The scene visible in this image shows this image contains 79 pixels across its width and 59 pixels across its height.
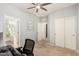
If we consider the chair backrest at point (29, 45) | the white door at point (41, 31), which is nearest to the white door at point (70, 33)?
the white door at point (41, 31)

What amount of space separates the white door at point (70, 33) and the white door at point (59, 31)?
0.21ft

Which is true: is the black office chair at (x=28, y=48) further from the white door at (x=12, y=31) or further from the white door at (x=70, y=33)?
the white door at (x=70, y=33)

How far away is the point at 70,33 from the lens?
69.1 inches

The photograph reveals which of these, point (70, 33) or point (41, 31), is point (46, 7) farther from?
point (70, 33)

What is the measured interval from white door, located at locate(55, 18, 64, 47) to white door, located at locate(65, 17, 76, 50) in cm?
6

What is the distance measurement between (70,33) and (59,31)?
0.59 ft

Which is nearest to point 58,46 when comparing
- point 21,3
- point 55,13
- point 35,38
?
point 35,38

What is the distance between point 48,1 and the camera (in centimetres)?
174

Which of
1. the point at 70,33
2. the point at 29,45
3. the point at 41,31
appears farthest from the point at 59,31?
the point at 29,45

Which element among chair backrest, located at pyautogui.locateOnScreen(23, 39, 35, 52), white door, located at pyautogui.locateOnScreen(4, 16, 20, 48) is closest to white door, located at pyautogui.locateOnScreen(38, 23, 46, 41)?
chair backrest, located at pyautogui.locateOnScreen(23, 39, 35, 52)

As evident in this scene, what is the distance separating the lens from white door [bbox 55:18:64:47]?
1.78 meters

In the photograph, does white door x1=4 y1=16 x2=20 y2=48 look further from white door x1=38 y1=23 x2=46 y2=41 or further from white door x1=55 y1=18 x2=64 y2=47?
white door x1=55 y1=18 x2=64 y2=47

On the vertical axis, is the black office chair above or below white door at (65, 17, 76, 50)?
below

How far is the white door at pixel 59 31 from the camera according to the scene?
178 centimetres
